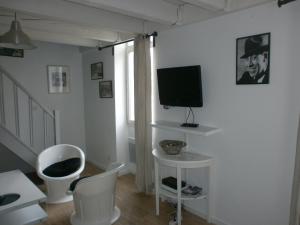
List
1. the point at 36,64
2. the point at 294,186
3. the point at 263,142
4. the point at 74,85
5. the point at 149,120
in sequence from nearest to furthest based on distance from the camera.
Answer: the point at 294,186, the point at 263,142, the point at 149,120, the point at 36,64, the point at 74,85

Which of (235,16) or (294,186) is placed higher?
(235,16)

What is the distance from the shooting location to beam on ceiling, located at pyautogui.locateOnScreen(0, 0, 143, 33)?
2219 mm

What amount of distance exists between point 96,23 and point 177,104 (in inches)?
53.8

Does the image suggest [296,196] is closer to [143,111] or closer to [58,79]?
[143,111]

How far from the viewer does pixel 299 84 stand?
1.89 meters

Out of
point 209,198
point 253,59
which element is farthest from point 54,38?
point 209,198

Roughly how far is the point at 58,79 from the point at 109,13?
2.26 meters

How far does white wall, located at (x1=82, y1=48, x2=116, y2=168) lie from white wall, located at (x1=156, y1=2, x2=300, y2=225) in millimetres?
1705

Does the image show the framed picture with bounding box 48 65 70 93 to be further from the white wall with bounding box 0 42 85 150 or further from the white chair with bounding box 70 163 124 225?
the white chair with bounding box 70 163 124 225

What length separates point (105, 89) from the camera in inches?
166

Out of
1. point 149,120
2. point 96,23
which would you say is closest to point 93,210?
point 149,120

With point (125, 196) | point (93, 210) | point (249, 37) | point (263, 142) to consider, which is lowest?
point (125, 196)

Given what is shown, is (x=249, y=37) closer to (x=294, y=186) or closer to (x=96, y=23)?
(x=294, y=186)

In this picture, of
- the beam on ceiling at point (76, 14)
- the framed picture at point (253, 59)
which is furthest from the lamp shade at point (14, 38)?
the framed picture at point (253, 59)
